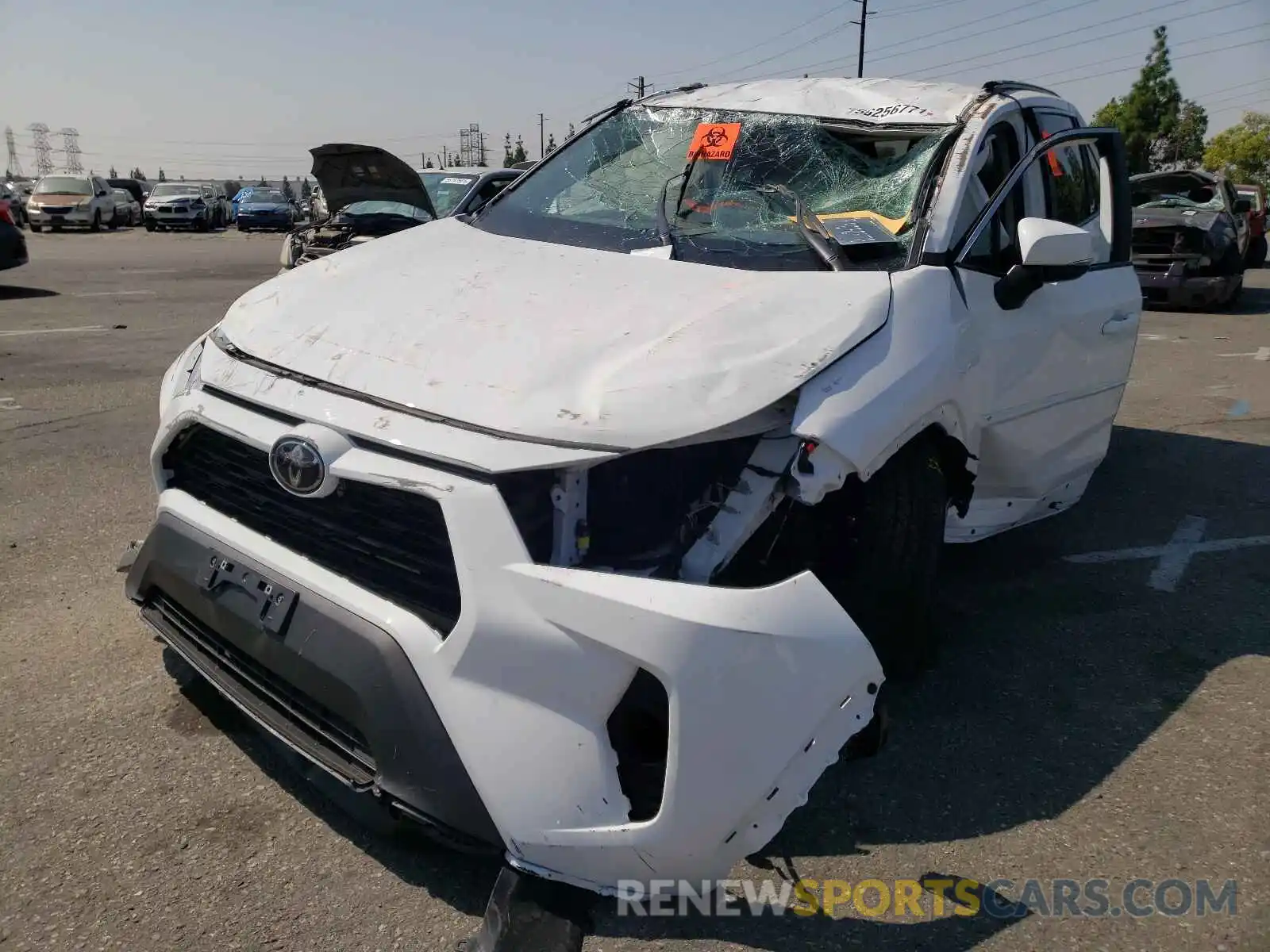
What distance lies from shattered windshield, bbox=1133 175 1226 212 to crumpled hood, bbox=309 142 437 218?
9936mm

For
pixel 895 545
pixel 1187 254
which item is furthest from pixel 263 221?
pixel 895 545

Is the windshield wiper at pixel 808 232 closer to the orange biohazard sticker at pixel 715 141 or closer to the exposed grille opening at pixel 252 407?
the orange biohazard sticker at pixel 715 141

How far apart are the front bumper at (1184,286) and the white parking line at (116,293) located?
12605mm

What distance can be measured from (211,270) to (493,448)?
17241 millimetres

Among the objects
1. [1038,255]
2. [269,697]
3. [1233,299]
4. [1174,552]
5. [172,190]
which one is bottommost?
[1233,299]

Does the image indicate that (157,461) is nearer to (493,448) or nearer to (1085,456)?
(493,448)

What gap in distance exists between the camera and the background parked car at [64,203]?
28406 millimetres

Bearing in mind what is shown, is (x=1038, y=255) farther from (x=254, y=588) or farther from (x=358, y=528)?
(x=254, y=588)

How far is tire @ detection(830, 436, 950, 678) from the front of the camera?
2811mm

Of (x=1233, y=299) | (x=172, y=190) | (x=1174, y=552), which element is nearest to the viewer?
(x=1174, y=552)

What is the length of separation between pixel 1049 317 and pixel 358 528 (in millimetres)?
2493

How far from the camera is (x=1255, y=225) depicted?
56.6 ft

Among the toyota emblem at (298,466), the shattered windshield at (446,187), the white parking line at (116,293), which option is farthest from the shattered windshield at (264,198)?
the toyota emblem at (298,466)

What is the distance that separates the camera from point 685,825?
1.95m
